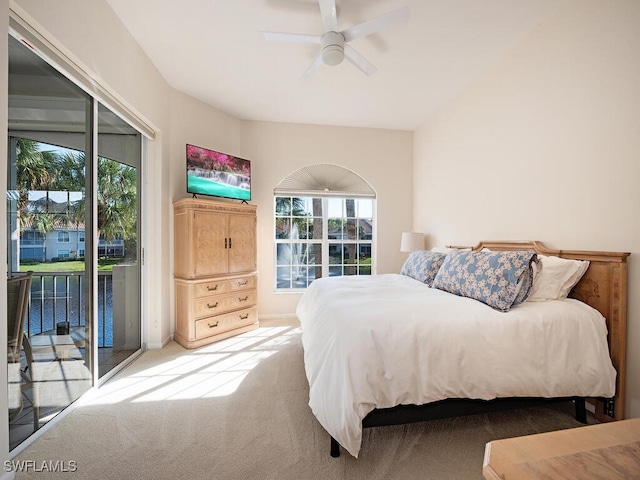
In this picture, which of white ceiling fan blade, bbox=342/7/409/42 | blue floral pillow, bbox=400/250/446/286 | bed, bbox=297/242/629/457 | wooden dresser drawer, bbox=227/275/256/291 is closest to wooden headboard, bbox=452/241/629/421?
bed, bbox=297/242/629/457

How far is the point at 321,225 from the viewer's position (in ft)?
14.0

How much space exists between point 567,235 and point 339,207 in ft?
9.19

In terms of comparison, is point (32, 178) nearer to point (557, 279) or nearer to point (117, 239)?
point (117, 239)

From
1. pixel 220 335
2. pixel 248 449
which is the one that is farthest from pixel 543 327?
pixel 220 335

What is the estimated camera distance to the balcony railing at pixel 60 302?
160 centimetres

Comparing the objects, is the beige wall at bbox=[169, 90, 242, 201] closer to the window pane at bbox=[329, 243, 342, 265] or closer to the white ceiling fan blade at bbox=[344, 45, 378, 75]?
the window pane at bbox=[329, 243, 342, 265]

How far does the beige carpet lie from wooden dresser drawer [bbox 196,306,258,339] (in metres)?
0.69

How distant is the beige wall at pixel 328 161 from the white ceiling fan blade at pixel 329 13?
2087 mm

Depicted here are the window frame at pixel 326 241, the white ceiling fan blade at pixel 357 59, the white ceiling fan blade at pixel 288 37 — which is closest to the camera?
the white ceiling fan blade at pixel 288 37

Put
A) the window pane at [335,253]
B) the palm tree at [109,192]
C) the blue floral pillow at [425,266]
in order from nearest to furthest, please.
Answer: the palm tree at [109,192]
the blue floral pillow at [425,266]
the window pane at [335,253]

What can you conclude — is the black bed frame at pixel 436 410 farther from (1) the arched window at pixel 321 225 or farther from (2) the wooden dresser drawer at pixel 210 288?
(1) the arched window at pixel 321 225

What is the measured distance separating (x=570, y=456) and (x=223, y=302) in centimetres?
310

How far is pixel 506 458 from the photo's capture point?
61 cm

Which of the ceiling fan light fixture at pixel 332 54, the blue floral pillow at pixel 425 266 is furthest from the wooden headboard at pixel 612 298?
the ceiling fan light fixture at pixel 332 54
